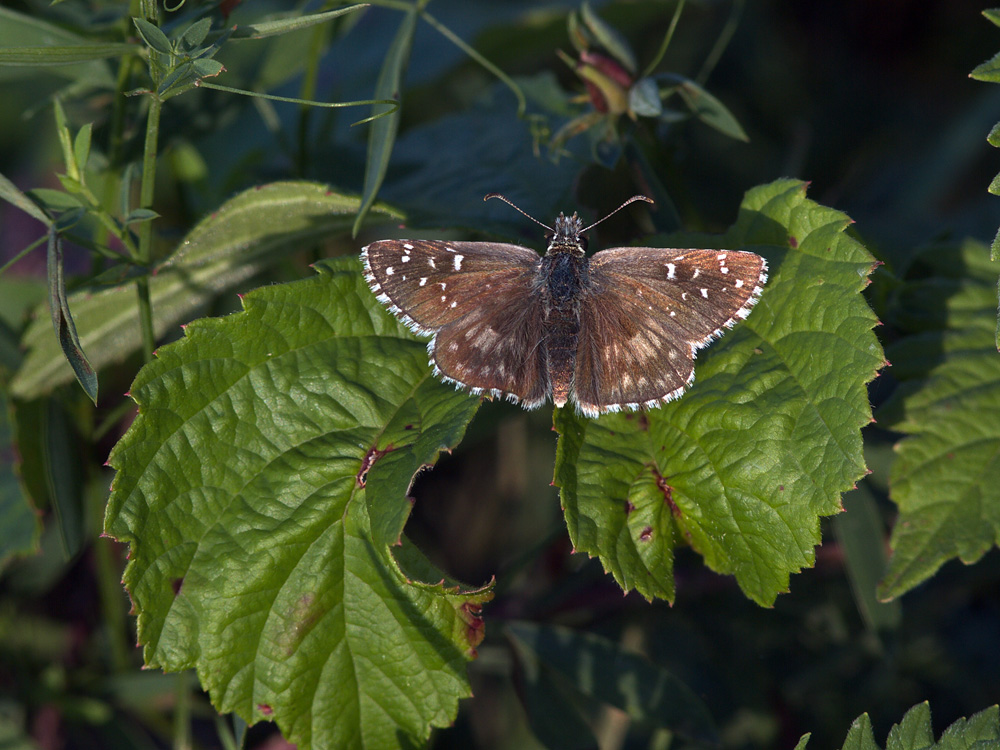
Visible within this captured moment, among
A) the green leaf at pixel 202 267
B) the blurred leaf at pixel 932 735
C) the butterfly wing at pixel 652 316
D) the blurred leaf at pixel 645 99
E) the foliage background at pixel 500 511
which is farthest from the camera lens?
the foliage background at pixel 500 511

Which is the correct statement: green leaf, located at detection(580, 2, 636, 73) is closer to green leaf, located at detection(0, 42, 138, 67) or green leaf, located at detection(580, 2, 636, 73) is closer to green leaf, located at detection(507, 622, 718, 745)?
green leaf, located at detection(0, 42, 138, 67)

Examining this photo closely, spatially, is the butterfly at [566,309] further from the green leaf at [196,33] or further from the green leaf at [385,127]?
the green leaf at [196,33]

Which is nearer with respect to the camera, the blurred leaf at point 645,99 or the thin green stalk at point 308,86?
the blurred leaf at point 645,99

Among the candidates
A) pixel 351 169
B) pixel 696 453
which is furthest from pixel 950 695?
pixel 351 169

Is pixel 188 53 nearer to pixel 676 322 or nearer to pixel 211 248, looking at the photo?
pixel 211 248

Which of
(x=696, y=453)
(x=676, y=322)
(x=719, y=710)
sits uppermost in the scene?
(x=676, y=322)

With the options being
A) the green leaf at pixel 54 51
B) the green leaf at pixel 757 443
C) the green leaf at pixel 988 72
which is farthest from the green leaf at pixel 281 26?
the green leaf at pixel 988 72

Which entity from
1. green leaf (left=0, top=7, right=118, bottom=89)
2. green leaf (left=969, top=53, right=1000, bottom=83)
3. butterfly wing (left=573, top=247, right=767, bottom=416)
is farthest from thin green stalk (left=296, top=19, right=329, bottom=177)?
green leaf (left=969, top=53, right=1000, bottom=83)
